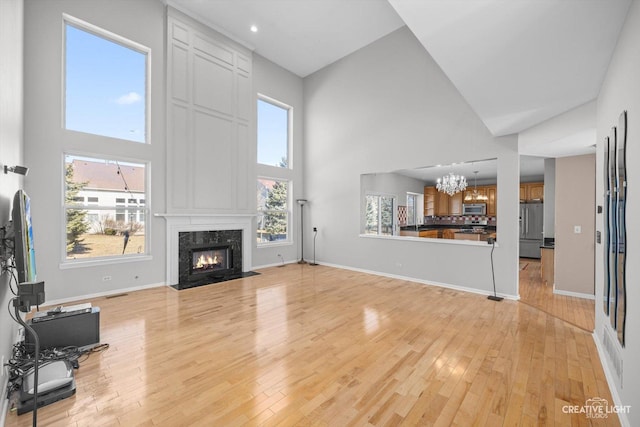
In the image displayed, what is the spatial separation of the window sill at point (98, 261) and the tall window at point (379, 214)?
4572mm

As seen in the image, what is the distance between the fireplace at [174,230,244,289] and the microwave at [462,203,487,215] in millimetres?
7370

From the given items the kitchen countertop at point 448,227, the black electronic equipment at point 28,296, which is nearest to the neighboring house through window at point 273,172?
the kitchen countertop at point 448,227

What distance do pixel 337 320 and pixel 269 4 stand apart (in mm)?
5769

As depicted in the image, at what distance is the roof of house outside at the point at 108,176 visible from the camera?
4.46 m

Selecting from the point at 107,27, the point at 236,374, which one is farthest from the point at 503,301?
the point at 107,27

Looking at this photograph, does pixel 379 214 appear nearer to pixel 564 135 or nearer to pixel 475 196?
pixel 475 196

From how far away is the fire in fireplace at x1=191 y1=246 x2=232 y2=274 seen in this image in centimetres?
571

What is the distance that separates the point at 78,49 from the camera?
14.7ft

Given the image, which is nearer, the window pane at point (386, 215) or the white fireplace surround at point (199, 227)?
the white fireplace surround at point (199, 227)

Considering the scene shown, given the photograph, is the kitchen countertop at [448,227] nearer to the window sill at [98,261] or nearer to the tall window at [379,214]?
the tall window at [379,214]

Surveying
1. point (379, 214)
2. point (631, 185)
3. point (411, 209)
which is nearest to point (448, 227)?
point (411, 209)

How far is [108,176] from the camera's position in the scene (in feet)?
15.5

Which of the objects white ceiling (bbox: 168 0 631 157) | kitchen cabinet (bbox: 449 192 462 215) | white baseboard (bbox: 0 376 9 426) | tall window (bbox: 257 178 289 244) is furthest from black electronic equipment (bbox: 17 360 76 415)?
kitchen cabinet (bbox: 449 192 462 215)
